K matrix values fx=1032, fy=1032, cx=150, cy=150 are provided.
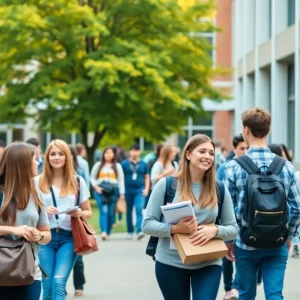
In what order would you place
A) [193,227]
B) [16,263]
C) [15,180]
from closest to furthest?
[16,263] < [15,180] < [193,227]

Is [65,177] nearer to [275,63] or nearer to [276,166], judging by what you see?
[276,166]

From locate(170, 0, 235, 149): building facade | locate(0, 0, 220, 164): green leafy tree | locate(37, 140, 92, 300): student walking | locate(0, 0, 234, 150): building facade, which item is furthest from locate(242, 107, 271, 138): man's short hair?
locate(0, 0, 234, 150): building facade

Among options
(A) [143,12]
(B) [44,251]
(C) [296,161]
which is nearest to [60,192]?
(B) [44,251]

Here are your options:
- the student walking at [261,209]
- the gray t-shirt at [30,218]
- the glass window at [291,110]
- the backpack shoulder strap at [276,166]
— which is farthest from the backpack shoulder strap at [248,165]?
the glass window at [291,110]

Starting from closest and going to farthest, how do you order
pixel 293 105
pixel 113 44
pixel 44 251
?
pixel 44 251 < pixel 293 105 < pixel 113 44

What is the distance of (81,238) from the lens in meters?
8.90

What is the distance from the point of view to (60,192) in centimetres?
908

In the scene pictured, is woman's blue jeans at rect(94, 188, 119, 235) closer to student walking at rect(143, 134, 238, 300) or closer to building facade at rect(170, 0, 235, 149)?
student walking at rect(143, 134, 238, 300)

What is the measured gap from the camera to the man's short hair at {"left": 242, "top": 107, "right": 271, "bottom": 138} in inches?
298

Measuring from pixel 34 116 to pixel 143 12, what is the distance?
5602 millimetres

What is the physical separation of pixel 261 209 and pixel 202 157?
2.49 feet

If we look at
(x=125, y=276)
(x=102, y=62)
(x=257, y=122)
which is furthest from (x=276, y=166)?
(x=102, y=62)

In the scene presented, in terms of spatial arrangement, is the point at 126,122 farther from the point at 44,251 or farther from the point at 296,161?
the point at 44,251

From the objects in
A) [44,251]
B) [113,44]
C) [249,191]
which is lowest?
[44,251]
